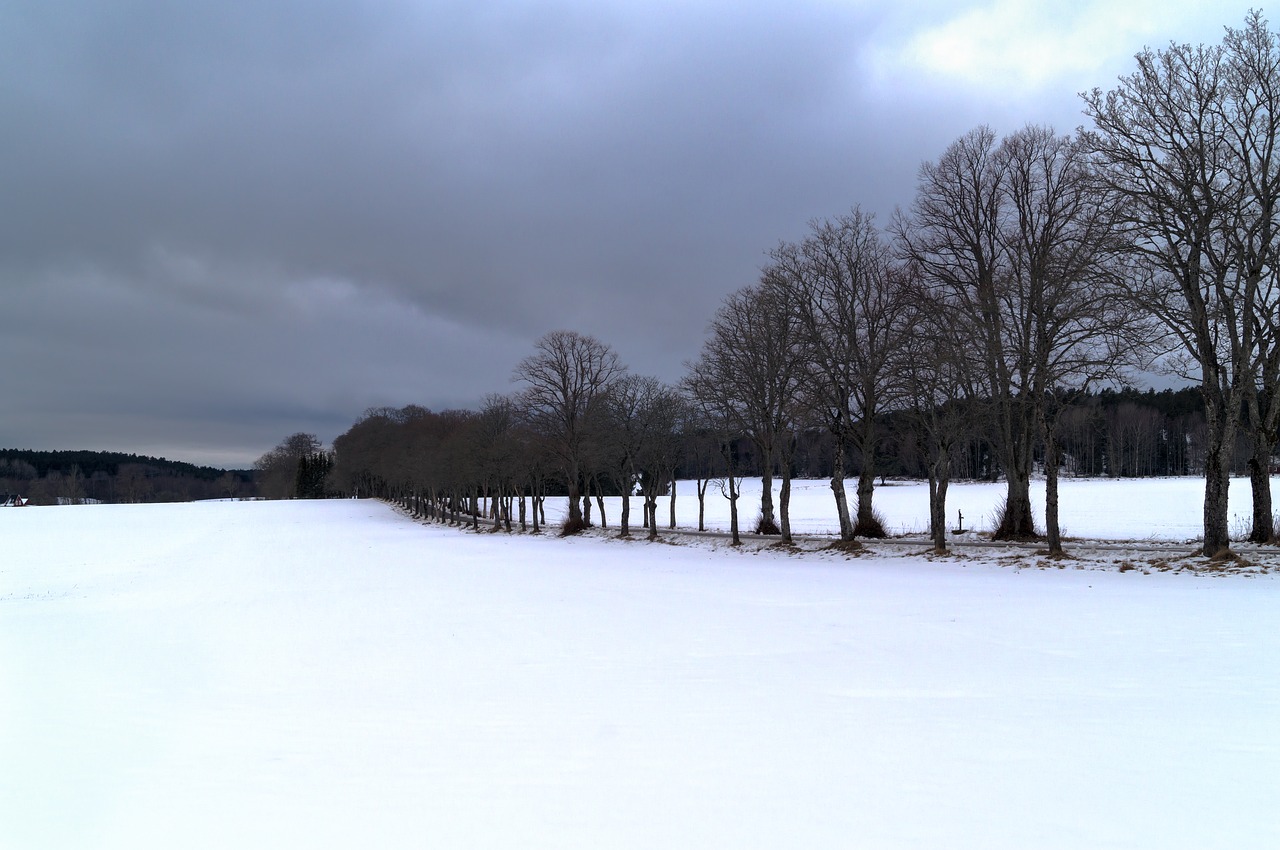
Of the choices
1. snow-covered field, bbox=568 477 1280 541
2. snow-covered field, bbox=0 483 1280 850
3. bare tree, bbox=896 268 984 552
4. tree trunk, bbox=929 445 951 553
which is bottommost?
snow-covered field, bbox=568 477 1280 541

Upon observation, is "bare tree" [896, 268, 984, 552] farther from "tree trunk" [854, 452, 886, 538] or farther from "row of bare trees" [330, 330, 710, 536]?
"row of bare trees" [330, 330, 710, 536]

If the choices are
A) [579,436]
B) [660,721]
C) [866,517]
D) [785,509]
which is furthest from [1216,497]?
[579,436]

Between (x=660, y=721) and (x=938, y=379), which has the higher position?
(x=938, y=379)

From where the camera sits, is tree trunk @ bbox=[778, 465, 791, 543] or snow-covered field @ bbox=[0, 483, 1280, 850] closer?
snow-covered field @ bbox=[0, 483, 1280, 850]

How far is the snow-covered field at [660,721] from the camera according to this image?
584cm

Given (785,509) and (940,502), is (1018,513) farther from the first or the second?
(785,509)

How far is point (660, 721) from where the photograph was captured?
834 centimetres

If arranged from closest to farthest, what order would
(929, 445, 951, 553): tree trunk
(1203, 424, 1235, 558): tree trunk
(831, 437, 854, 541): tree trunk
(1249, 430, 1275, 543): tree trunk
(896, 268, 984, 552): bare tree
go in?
(1203, 424, 1235, 558): tree trunk → (1249, 430, 1275, 543): tree trunk → (896, 268, 984, 552): bare tree → (929, 445, 951, 553): tree trunk → (831, 437, 854, 541): tree trunk

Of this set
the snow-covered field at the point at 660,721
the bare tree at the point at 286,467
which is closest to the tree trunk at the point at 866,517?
the snow-covered field at the point at 660,721

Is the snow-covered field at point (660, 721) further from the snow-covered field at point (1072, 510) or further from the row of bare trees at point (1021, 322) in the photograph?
the snow-covered field at point (1072, 510)

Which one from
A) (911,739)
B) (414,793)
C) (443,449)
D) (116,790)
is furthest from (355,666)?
(443,449)

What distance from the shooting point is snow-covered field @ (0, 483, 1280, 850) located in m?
5.84

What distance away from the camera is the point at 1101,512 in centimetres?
5544

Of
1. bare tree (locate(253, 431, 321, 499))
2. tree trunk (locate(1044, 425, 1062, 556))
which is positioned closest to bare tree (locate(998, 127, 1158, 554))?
tree trunk (locate(1044, 425, 1062, 556))
